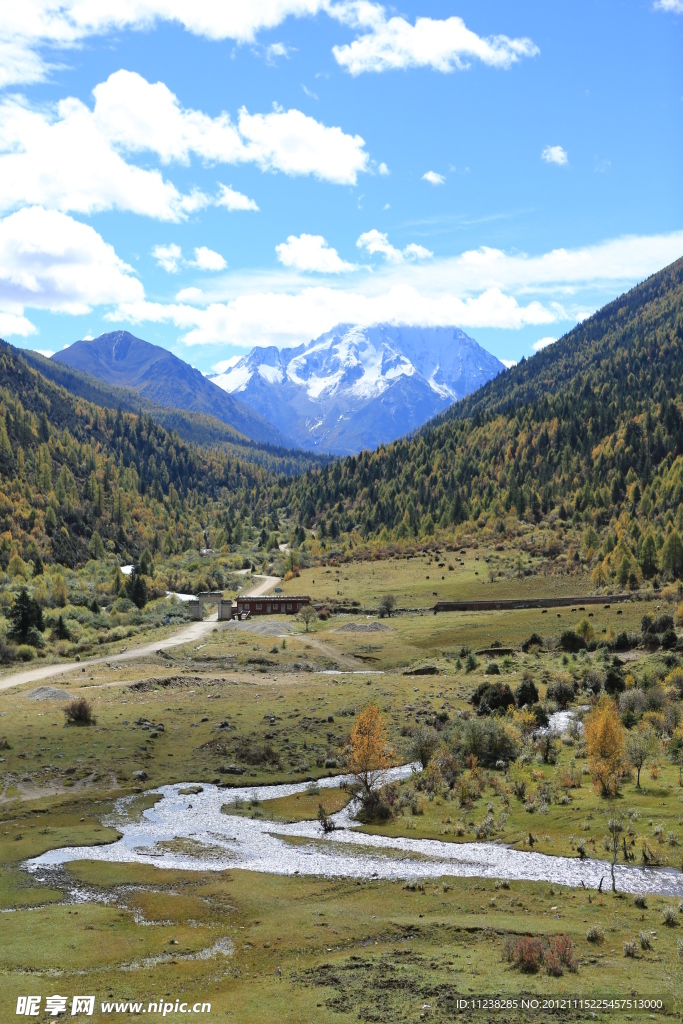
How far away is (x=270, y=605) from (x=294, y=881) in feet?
378

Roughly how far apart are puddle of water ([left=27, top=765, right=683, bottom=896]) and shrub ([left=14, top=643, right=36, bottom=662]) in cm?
6662

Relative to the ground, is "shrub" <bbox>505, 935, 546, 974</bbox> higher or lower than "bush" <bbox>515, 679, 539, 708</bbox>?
higher

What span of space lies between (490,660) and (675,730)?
4399 cm

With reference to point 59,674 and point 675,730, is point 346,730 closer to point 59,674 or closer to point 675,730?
point 675,730

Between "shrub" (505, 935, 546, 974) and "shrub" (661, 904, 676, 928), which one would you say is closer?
"shrub" (505, 935, 546, 974)

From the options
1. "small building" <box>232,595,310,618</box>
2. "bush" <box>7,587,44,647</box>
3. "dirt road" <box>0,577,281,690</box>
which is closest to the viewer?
"dirt road" <box>0,577,281,690</box>

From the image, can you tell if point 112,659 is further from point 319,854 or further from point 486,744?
point 319,854

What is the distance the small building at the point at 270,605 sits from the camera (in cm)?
15412

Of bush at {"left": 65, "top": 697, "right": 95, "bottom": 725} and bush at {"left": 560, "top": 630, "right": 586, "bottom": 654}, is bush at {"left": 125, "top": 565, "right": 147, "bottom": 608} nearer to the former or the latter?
bush at {"left": 560, "top": 630, "right": 586, "bottom": 654}

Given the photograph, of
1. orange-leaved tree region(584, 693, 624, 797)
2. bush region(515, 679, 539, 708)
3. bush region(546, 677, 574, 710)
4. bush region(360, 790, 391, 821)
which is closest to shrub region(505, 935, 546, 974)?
orange-leaved tree region(584, 693, 624, 797)

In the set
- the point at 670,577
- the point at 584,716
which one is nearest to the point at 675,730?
the point at 584,716

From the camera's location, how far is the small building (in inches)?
6068

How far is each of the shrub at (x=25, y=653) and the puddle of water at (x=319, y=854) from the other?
66619 mm

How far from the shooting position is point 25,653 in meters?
114
